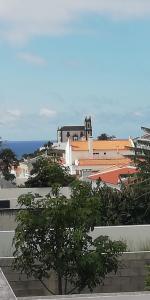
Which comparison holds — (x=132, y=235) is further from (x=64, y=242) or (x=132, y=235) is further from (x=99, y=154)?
(x=99, y=154)

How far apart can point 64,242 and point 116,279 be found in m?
2.49

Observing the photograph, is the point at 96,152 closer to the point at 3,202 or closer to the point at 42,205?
the point at 3,202

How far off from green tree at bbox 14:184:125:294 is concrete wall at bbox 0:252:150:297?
128 centimetres

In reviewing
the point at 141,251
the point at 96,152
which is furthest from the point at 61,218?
the point at 96,152

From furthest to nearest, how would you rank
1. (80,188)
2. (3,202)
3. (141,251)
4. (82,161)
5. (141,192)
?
(82,161) < (3,202) < (141,192) < (141,251) < (80,188)

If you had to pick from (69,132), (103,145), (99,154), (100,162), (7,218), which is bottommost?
(7,218)

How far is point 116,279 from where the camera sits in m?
12.4

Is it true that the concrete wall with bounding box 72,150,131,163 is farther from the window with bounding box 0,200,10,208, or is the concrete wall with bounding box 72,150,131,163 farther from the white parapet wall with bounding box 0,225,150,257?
the white parapet wall with bounding box 0,225,150,257

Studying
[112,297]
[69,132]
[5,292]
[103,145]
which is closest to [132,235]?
[112,297]

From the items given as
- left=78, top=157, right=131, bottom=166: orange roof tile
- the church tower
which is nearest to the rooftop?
the church tower

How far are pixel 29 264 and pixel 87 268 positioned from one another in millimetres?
1237

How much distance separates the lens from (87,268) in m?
10.3

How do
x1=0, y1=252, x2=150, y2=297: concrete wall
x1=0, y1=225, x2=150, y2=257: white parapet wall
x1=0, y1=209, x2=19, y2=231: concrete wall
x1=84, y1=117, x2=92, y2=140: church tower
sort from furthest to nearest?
1. x1=84, y1=117, x2=92, y2=140: church tower
2. x1=0, y1=209, x2=19, y2=231: concrete wall
3. x1=0, y1=225, x2=150, y2=257: white parapet wall
4. x1=0, y1=252, x2=150, y2=297: concrete wall

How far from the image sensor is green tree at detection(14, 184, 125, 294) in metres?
10.4
